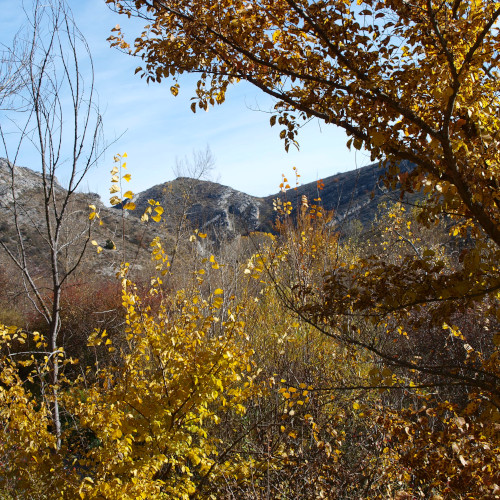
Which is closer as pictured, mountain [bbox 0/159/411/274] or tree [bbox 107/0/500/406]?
tree [bbox 107/0/500/406]

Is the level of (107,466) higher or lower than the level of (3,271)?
lower

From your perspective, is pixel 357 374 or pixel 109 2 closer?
pixel 109 2

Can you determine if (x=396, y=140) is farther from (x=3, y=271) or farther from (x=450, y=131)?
(x=3, y=271)

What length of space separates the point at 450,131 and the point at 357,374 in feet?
12.4

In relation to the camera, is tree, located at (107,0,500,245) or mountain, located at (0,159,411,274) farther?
mountain, located at (0,159,411,274)

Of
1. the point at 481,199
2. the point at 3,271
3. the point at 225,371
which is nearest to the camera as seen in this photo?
the point at 481,199

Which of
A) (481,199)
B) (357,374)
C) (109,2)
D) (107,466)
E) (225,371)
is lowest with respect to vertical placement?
(357,374)

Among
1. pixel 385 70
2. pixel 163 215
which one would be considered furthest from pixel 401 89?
pixel 163 215

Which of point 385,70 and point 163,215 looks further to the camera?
point 163,215

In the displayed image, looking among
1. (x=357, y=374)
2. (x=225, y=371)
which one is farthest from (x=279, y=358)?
(x=225, y=371)

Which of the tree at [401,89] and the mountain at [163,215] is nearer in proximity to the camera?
the tree at [401,89]

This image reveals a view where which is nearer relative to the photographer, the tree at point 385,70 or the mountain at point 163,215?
the tree at point 385,70

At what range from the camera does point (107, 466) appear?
9.43 feet

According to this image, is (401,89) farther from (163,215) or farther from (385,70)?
(163,215)
